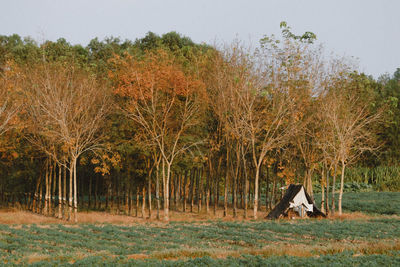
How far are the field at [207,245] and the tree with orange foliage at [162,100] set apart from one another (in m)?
9.87

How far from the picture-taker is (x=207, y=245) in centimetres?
2067

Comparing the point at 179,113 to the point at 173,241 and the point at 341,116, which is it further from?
the point at 173,241

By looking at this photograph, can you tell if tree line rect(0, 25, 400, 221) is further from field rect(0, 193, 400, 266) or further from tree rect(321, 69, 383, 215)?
field rect(0, 193, 400, 266)

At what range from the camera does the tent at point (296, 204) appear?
35.2 m

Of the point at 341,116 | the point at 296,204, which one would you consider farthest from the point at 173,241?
the point at 341,116

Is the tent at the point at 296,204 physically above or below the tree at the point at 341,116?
below

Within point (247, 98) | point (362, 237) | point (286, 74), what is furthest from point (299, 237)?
point (286, 74)

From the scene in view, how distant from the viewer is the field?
14.4 metres

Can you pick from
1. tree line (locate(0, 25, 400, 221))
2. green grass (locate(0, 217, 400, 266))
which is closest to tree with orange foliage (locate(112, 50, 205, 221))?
tree line (locate(0, 25, 400, 221))

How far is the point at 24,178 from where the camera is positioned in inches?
1802

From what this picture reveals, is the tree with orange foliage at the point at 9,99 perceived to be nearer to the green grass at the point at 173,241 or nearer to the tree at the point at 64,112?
the tree at the point at 64,112

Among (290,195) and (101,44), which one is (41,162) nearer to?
(290,195)

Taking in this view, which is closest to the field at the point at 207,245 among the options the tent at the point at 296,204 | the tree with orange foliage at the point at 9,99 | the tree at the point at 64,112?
the tent at the point at 296,204

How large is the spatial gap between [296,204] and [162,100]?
14.0 meters
